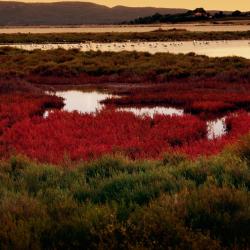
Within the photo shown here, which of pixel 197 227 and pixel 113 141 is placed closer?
pixel 197 227

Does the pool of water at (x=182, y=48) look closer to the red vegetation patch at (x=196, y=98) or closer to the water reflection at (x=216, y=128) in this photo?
the red vegetation patch at (x=196, y=98)

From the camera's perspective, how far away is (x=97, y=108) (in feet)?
77.1

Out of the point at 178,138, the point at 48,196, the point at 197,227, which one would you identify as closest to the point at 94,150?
the point at 178,138

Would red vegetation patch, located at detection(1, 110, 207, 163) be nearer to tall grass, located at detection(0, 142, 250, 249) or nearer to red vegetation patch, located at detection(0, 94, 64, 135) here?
red vegetation patch, located at detection(0, 94, 64, 135)

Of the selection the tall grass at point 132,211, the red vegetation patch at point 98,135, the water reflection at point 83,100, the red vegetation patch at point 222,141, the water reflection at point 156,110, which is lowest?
the water reflection at point 83,100

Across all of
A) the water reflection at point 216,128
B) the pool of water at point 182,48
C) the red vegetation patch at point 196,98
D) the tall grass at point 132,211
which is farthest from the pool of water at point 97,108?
the pool of water at point 182,48

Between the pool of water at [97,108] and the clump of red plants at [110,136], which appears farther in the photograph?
the pool of water at [97,108]

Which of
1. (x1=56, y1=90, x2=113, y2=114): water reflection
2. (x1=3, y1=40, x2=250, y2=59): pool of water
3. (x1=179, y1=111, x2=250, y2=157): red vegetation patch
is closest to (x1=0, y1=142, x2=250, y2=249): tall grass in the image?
(x1=179, y1=111, x2=250, y2=157): red vegetation patch

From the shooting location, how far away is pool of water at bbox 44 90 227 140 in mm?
18672

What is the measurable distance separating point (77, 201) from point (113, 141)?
8327 mm

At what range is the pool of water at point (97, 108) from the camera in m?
18.7

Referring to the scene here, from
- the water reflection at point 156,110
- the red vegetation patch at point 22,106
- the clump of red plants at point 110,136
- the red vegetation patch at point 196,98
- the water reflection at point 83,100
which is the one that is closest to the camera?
the clump of red plants at point 110,136

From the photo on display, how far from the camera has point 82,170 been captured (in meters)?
10.2

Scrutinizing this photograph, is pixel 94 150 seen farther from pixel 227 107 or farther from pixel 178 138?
pixel 227 107
